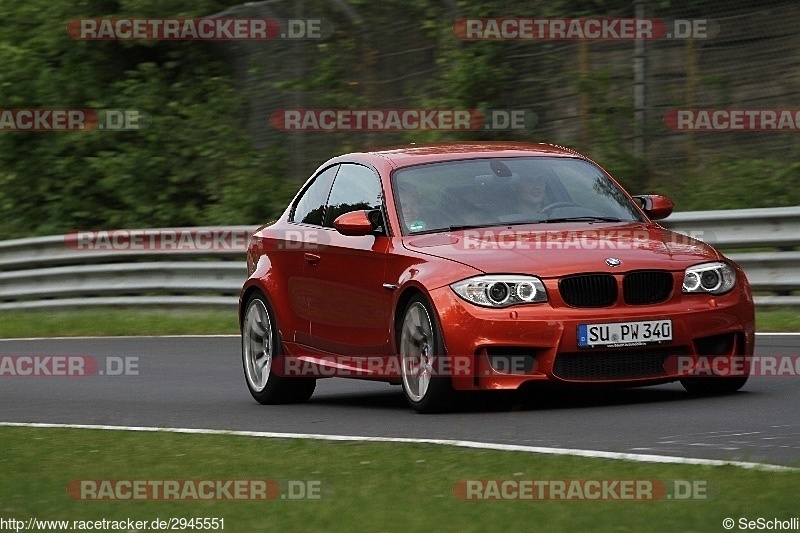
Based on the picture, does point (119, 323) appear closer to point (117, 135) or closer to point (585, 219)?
point (117, 135)

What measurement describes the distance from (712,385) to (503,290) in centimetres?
152

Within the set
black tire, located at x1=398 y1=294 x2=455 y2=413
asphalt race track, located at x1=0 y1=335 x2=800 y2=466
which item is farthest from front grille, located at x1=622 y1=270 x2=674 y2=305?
black tire, located at x1=398 y1=294 x2=455 y2=413

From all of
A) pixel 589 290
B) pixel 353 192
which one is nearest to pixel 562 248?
pixel 589 290

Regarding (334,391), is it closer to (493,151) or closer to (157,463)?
(493,151)

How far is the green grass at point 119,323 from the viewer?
737 inches

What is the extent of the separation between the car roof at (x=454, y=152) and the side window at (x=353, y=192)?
0.12 m

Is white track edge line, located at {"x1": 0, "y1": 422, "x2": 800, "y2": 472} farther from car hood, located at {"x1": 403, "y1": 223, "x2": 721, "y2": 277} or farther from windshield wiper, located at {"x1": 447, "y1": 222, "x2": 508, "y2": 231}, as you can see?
windshield wiper, located at {"x1": 447, "y1": 222, "x2": 508, "y2": 231}

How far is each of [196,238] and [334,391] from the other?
8073 millimetres

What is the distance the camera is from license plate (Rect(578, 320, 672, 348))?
9695 mm

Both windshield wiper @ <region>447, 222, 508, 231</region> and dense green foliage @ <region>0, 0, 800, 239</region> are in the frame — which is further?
dense green foliage @ <region>0, 0, 800, 239</region>

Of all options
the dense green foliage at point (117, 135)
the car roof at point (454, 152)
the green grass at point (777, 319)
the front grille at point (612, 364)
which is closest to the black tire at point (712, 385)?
the front grille at point (612, 364)

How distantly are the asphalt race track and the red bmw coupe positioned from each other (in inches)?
9.5

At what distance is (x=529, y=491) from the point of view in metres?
6.88

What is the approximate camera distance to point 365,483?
727 cm
